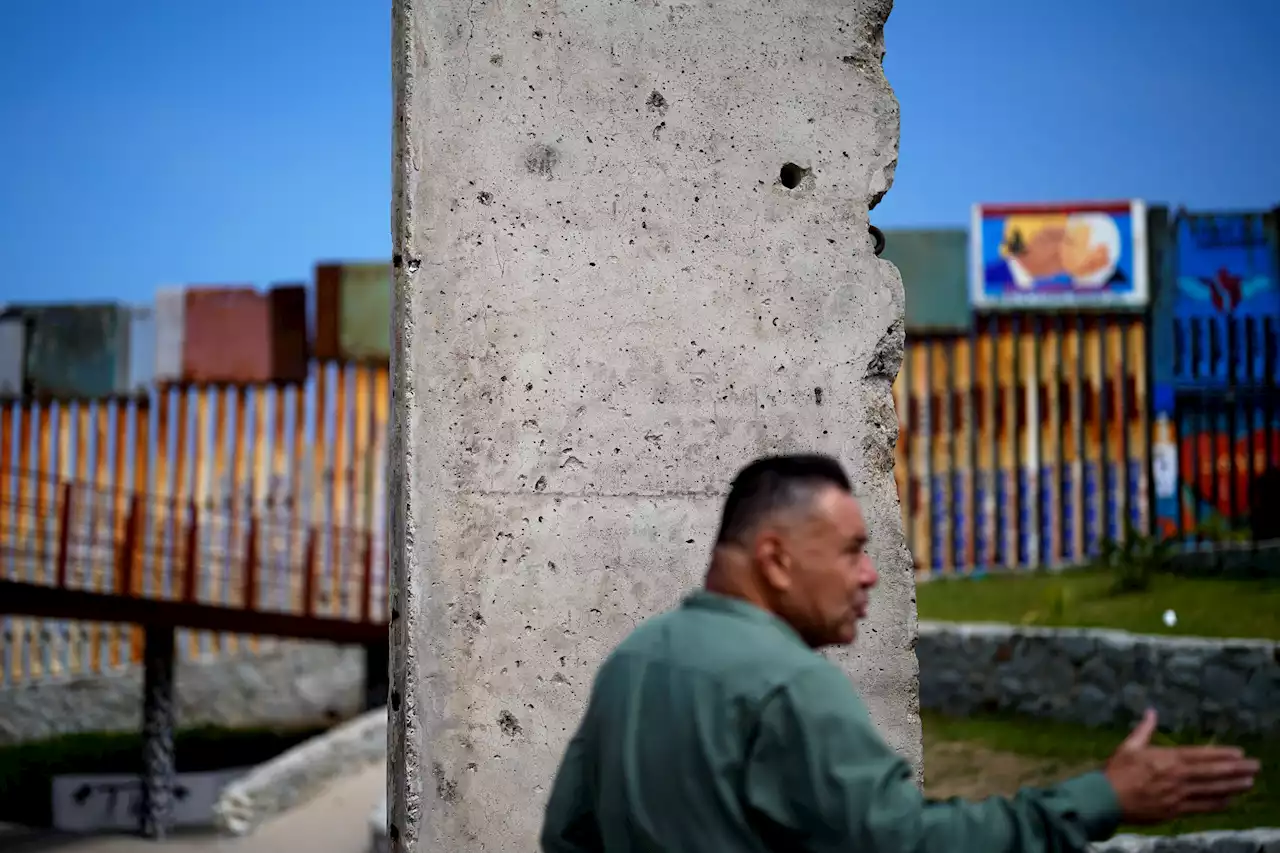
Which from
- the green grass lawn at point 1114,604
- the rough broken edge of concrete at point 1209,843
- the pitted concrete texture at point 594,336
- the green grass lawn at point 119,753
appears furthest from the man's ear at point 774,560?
the green grass lawn at point 119,753

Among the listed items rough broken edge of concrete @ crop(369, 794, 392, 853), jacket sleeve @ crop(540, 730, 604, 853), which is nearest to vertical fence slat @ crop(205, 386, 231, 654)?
rough broken edge of concrete @ crop(369, 794, 392, 853)

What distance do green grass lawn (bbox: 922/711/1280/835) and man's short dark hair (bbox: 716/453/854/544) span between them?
662 centimetres

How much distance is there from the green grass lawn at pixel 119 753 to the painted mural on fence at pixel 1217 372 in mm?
11091

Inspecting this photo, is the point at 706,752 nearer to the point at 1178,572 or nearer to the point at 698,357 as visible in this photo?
the point at 698,357

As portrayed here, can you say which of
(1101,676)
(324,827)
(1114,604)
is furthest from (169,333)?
(1101,676)

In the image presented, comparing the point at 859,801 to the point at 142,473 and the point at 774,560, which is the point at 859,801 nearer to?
the point at 774,560

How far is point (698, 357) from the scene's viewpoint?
3.34 meters

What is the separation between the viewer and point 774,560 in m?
1.88

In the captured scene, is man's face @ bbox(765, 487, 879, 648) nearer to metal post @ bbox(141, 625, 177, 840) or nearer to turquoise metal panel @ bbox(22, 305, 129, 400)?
metal post @ bbox(141, 625, 177, 840)

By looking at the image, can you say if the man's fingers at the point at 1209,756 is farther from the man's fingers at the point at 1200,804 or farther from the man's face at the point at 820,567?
the man's face at the point at 820,567

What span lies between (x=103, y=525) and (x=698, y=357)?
612 inches

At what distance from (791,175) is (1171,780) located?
6.63ft

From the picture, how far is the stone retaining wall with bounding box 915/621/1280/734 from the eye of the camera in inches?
371

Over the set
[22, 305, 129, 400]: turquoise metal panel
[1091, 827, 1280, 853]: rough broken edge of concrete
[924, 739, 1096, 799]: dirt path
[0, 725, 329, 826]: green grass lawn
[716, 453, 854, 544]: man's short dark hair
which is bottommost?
[0, 725, 329, 826]: green grass lawn
